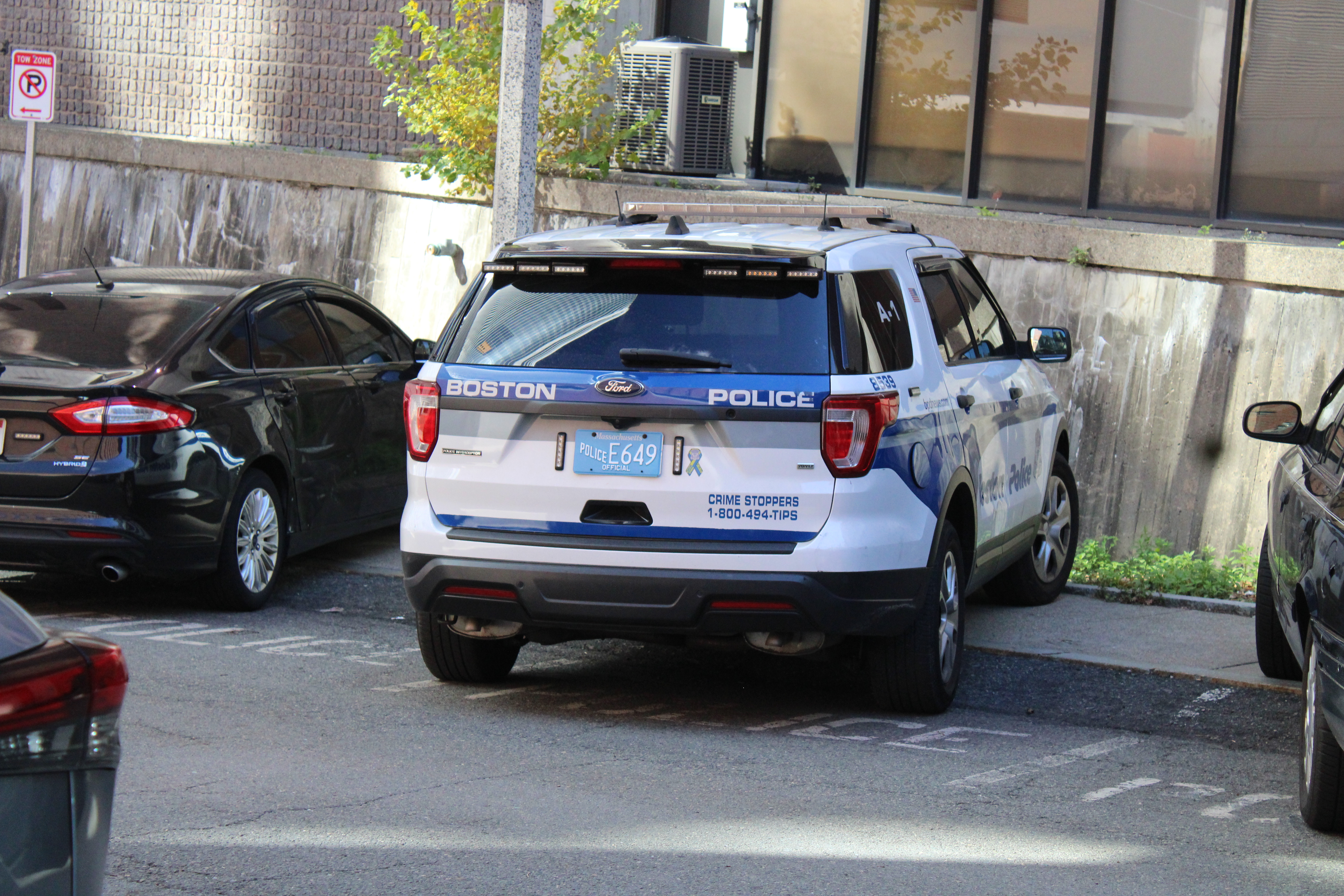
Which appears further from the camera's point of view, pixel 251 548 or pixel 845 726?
pixel 251 548

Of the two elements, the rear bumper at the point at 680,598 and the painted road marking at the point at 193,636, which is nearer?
the rear bumper at the point at 680,598

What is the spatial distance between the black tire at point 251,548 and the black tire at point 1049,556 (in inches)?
149

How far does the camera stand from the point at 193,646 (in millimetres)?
7387

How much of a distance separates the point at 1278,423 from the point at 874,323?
1.83 m

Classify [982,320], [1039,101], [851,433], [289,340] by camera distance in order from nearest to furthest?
[851,433]
[982,320]
[289,340]
[1039,101]

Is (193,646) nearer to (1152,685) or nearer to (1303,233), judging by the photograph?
(1152,685)

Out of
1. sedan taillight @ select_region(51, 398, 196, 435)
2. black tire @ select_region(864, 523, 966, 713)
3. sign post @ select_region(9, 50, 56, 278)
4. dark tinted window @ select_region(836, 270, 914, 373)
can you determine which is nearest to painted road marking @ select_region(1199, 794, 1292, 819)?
black tire @ select_region(864, 523, 966, 713)

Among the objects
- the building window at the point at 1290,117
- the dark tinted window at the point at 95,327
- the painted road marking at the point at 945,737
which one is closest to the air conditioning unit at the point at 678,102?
the building window at the point at 1290,117

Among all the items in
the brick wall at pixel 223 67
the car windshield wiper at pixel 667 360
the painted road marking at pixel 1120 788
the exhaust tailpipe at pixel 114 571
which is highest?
the brick wall at pixel 223 67

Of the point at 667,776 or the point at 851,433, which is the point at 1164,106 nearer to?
the point at 851,433

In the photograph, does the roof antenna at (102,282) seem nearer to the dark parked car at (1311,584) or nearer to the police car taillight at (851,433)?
the police car taillight at (851,433)

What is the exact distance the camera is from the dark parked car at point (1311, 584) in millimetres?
4934

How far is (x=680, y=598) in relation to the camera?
5.87 metres

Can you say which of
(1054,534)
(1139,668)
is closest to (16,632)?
(1139,668)
